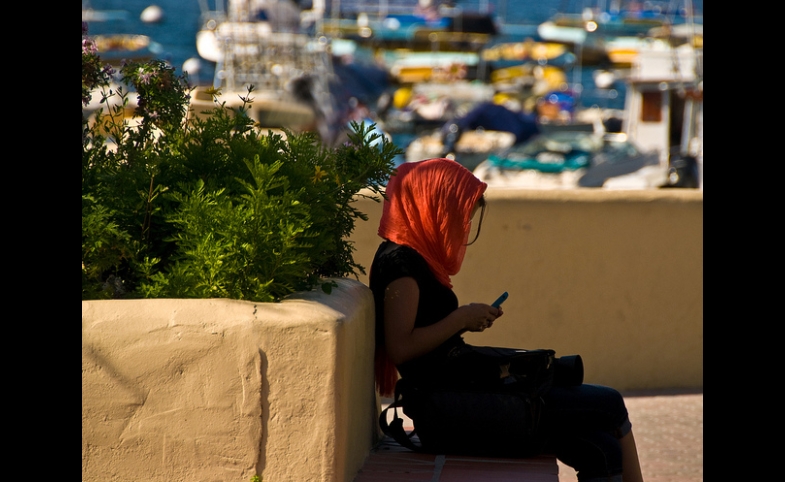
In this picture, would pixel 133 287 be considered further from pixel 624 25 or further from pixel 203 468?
pixel 624 25

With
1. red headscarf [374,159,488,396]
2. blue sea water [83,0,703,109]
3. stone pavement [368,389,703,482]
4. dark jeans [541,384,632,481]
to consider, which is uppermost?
blue sea water [83,0,703,109]

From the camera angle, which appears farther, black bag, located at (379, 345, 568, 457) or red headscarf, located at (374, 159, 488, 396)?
red headscarf, located at (374, 159, 488, 396)

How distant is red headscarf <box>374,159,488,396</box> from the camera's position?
128 inches

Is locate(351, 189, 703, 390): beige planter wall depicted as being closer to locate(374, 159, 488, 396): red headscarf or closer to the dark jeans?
locate(374, 159, 488, 396): red headscarf

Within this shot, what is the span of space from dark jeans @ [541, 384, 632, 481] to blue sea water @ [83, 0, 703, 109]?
5901 cm

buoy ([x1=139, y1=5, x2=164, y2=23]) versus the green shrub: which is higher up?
buoy ([x1=139, y1=5, x2=164, y2=23])

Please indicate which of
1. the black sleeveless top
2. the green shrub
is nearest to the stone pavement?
the black sleeveless top

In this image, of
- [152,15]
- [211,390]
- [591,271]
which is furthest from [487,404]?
[152,15]

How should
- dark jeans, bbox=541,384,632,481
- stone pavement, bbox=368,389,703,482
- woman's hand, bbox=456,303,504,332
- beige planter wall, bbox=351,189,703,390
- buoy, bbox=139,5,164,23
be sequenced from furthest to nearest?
buoy, bbox=139,5,164,23
beige planter wall, bbox=351,189,703,390
stone pavement, bbox=368,389,703,482
woman's hand, bbox=456,303,504,332
dark jeans, bbox=541,384,632,481

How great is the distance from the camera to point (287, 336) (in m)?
2.57

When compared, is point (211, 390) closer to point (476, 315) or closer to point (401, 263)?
point (401, 263)

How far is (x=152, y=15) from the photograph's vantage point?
87125 mm
